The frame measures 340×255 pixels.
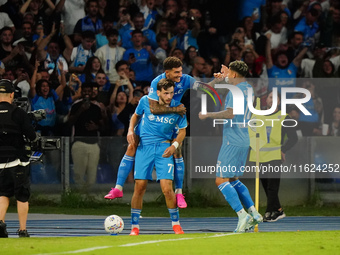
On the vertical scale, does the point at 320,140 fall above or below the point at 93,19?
below

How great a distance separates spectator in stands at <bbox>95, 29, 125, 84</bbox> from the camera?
1891cm

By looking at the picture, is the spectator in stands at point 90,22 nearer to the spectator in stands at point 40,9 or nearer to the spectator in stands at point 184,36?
the spectator in stands at point 40,9

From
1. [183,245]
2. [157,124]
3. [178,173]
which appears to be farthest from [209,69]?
[183,245]

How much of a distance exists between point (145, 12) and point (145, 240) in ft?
35.9

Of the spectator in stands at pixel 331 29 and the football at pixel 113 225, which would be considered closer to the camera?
the football at pixel 113 225

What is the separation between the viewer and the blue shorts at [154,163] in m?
11.1

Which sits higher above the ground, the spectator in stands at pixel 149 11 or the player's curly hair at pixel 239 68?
the spectator in stands at pixel 149 11

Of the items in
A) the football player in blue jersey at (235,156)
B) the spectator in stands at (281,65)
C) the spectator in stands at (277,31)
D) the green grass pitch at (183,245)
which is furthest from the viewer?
the spectator in stands at (277,31)

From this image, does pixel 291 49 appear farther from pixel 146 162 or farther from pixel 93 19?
Result: pixel 146 162

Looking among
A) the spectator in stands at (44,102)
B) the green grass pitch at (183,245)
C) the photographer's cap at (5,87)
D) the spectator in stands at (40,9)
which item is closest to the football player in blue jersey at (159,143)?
the green grass pitch at (183,245)

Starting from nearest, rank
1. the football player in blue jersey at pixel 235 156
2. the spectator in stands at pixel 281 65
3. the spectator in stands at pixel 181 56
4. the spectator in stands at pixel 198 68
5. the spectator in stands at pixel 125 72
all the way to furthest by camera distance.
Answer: the football player in blue jersey at pixel 235 156
the spectator in stands at pixel 125 72
the spectator in stands at pixel 181 56
the spectator in stands at pixel 198 68
the spectator in stands at pixel 281 65

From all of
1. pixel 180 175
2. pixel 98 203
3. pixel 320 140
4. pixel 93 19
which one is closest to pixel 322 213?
pixel 320 140

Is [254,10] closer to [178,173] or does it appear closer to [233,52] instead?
[233,52]

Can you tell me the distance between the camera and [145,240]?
9820 millimetres
